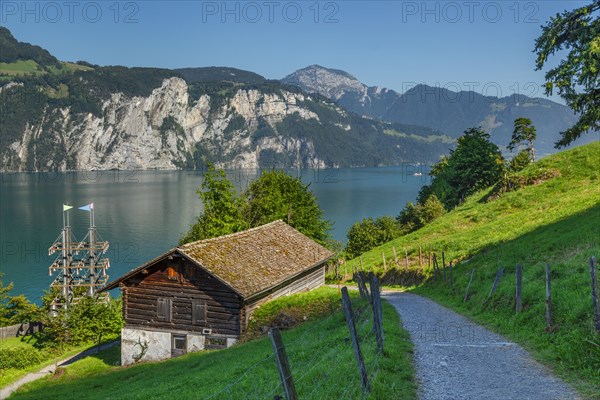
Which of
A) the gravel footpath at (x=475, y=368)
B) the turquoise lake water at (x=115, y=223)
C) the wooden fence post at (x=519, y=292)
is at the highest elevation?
the wooden fence post at (x=519, y=292)

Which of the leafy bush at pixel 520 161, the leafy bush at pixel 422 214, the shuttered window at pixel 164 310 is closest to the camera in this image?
the shuttered window at pixel 164 310

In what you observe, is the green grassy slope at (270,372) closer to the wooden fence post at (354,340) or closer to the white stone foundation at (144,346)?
the wooden fence post at (354,340)

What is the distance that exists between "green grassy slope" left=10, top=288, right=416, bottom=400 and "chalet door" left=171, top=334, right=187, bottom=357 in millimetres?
1809

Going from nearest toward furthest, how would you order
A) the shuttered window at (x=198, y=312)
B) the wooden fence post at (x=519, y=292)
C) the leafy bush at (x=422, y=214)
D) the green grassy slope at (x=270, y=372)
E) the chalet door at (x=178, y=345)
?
the green grassy slope at (x=270, y=372)
the wooden fence post at (x=519, y=292)
the shuttered window at (x=198, y=312)
the chalet door at (x=178, y=345)
the leafy bush at (x=422, y=214)

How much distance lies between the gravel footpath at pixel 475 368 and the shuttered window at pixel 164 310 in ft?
58.7

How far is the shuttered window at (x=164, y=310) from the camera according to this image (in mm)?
32312

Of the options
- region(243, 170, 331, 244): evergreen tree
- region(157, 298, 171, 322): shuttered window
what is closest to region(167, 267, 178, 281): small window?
region(157, 298, 171, 322): shuttered window

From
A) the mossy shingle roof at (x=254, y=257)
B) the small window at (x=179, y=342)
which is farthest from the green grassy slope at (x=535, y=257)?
the small window at (x=179, y=342)

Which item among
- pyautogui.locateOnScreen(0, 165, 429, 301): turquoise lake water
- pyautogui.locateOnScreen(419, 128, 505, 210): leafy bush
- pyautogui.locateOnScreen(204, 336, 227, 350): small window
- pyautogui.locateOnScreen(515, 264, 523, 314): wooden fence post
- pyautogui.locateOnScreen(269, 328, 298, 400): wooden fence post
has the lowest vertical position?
pyautogui.locateOnScreen(0, 165, 429, 301): turquoise lake water

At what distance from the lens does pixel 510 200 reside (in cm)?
5384

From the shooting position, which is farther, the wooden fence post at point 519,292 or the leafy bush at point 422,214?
the leafy bush at point 422,214

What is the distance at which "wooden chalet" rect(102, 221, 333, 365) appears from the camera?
101ft

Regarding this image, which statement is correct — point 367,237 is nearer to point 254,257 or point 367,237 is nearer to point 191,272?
point 254,257

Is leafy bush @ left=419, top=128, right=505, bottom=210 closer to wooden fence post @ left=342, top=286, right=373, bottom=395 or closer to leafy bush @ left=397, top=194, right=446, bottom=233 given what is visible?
leafy bush @ left=397, top=194, right=446, bottom=233
